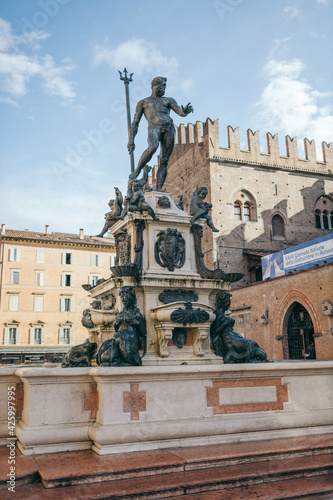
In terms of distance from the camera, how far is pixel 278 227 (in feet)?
114

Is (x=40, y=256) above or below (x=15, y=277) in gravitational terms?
above

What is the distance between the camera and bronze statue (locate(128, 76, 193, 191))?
8461mm

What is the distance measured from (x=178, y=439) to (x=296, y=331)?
20574mm

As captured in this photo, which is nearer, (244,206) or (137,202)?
(137,202)

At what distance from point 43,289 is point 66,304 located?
2384 mm

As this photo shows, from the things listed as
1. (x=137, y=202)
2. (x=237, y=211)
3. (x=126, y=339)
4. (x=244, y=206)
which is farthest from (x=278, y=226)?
(x=126, y=339)

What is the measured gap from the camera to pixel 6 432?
5.55 meters

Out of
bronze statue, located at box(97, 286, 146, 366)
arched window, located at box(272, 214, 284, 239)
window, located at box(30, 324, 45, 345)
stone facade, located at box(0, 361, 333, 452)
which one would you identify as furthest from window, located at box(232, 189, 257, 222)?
stone facade, located at box(0, 361, 333, 452)

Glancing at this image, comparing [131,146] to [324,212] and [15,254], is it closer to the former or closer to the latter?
[324,212]

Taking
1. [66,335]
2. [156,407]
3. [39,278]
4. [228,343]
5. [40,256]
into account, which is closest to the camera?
[156,407]

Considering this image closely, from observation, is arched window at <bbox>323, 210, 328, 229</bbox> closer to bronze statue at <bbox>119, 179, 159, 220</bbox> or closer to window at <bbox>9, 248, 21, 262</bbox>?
window at <bbox>9, 248, 21, 262</bbox>

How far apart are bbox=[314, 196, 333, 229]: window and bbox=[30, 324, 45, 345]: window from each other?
24.0m

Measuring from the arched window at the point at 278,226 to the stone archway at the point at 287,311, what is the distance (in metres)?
10.8

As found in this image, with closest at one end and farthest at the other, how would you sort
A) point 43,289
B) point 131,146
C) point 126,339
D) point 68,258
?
point 126,339 < point 131,146 < point 43,289 < point 68,258
